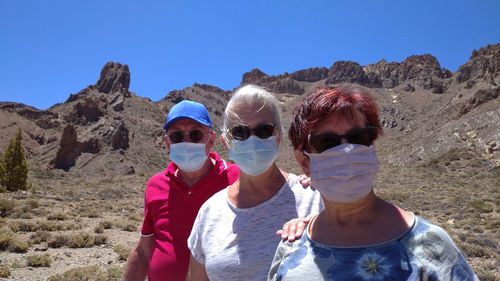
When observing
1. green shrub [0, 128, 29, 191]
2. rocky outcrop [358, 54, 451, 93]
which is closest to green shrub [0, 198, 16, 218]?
green shrub [0, 128, 29, 191]

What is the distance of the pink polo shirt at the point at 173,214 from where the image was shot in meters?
2.73

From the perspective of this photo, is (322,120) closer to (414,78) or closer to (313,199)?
(313,199)

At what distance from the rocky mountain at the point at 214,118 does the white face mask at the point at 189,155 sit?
6.34 meters

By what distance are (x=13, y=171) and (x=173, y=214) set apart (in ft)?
106

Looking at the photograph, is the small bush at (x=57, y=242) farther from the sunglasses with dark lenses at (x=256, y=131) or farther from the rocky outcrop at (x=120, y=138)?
the rocky outcrop at (x=120, y=138)

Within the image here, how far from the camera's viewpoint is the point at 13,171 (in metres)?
28.1

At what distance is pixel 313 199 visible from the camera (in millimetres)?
2109

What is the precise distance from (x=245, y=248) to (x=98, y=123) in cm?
6820

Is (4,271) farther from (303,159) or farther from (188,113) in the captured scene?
(303,159)

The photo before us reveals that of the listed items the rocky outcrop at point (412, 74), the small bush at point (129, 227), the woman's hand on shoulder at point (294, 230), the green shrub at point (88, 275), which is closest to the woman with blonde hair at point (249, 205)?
the woman's hand on shoulder at point (294, 230)

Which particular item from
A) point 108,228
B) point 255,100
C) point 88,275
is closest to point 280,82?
point 108,228

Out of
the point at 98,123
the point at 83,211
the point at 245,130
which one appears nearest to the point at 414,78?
the point at 98,123

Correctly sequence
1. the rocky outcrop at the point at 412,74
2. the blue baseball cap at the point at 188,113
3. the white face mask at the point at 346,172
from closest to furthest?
the white face mask at the point at 346,172 → the blue baseball cap at the point at 188,113 → the rocky outcrop at the point at 412,74

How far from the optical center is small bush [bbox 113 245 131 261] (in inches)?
396
